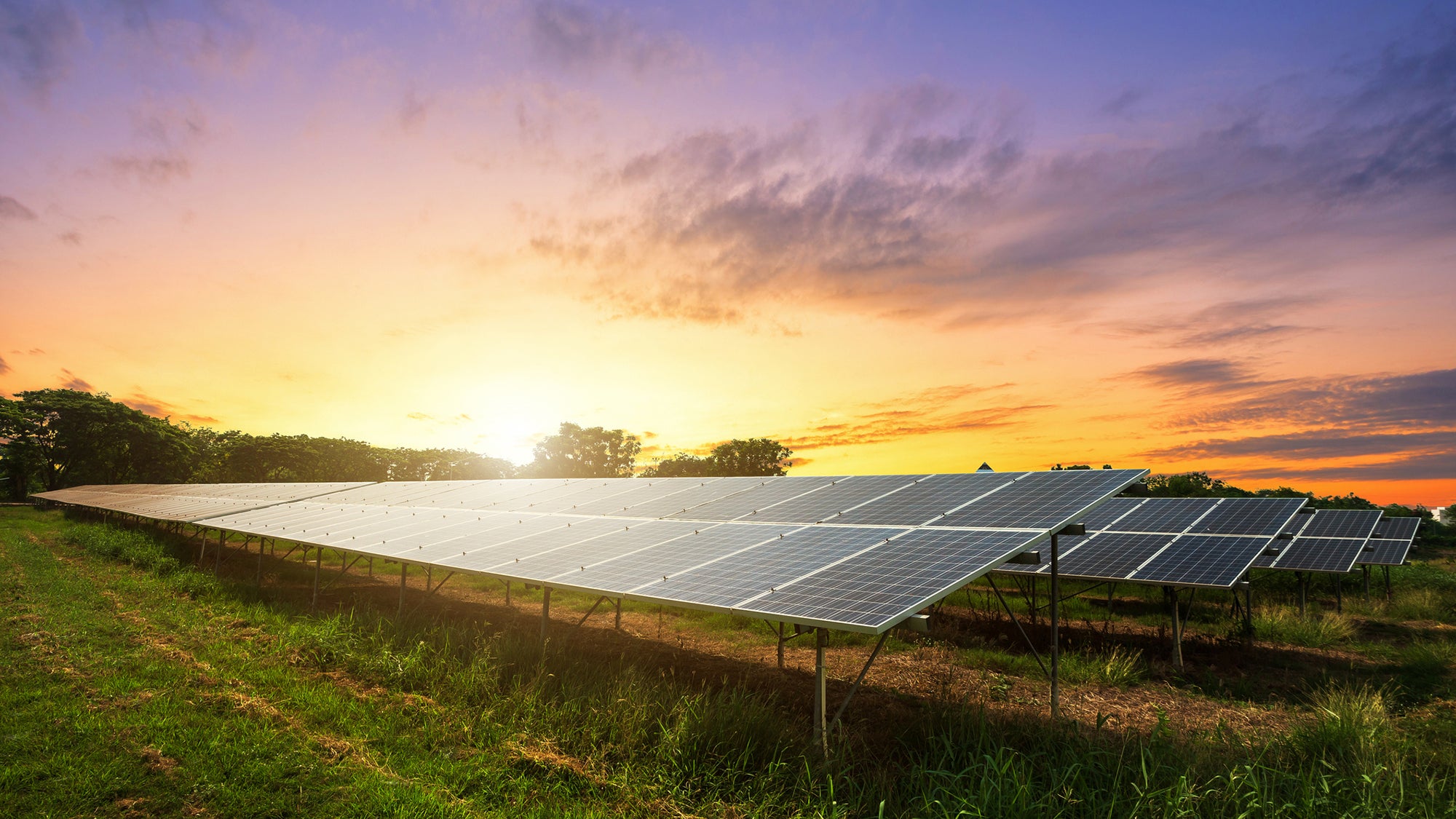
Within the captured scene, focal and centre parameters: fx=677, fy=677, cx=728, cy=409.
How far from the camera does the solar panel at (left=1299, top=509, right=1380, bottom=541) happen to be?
27.8 metres

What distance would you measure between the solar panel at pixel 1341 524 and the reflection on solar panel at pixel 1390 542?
2.01 feet

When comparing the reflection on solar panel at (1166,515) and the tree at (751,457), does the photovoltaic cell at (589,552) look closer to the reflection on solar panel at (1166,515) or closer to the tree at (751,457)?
the reflection on solar panel at (1166,515)

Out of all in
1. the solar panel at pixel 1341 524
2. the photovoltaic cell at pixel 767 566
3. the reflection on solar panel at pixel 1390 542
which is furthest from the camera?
the reflection on solar panel at pixel 1390 542

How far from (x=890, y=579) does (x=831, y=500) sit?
6.79m

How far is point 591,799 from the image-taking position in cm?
746

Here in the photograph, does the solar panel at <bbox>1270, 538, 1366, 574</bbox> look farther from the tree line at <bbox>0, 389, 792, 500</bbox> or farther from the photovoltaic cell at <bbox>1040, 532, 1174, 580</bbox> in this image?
the tree line at <bbox>0, 389, 792, 500</bbox>

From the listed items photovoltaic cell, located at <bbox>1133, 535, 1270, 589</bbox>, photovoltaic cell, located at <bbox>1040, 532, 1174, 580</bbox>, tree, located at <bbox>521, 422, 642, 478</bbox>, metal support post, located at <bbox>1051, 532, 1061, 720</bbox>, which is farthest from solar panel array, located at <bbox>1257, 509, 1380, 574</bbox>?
tree, located at <bbox>521, 422, 642, 478</bbox>

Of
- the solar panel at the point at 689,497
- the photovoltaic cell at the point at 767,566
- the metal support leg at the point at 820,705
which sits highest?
the solar panel at the point at 689,497

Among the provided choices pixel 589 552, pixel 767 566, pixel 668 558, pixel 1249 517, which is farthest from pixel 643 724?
pixel 1249 517

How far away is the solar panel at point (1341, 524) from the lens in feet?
91.2

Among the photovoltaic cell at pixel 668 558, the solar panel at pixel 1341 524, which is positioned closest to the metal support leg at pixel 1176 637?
the photovoltaic cell at pixel 668 558

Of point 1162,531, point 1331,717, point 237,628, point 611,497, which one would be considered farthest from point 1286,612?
point 237,628

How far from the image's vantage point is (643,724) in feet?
28.8

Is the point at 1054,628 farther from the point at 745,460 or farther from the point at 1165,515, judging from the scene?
the point at 745,460
